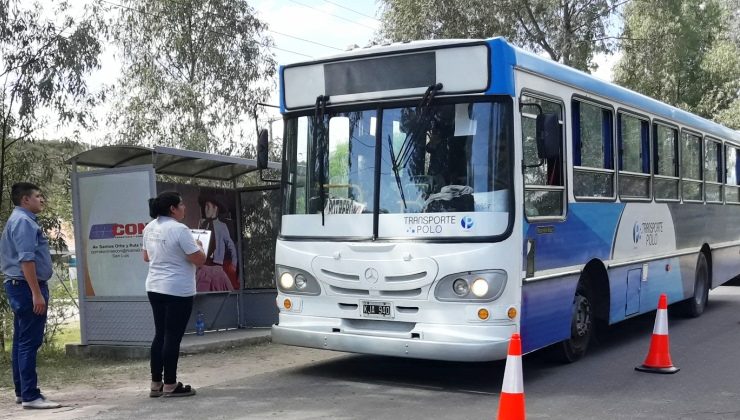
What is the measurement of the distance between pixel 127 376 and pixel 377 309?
3.07m

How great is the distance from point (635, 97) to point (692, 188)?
9.34ft

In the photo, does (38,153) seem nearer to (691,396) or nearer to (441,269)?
(441,269)

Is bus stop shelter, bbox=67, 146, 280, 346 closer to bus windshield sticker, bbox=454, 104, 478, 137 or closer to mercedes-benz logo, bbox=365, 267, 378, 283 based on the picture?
mercedes-benz logo, bbox=365, 267, 378, 283

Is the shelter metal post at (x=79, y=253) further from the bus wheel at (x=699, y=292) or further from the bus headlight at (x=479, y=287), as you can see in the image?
the bus wheel at (x=699, y=292)

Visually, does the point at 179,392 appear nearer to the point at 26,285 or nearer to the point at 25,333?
the point at 25,333

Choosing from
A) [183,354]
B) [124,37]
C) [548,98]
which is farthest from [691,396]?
[124,37]

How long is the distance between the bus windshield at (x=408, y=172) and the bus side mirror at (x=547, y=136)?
33 centimetres

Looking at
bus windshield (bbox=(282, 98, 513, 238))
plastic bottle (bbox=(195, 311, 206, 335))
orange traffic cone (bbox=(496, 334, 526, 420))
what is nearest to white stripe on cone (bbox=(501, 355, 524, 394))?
orange traffic cone (bbox=(496, 334, 526, 420))

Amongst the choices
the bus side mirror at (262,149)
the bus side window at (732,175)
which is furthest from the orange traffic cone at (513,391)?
the bus side window at (732,175)

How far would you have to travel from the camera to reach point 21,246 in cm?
702

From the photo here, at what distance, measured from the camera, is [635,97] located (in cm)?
1060

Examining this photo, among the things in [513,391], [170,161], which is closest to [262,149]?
[170,161]

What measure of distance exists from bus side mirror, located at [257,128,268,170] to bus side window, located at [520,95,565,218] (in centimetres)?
A: 271

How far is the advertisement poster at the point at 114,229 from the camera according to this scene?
10.1 meters
